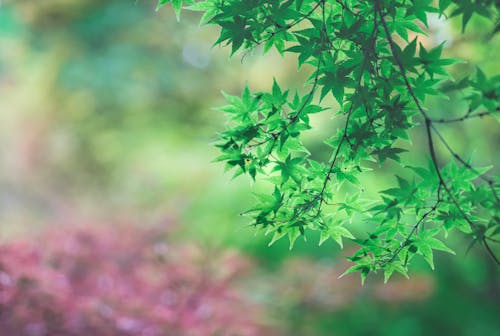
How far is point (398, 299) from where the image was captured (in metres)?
3.45

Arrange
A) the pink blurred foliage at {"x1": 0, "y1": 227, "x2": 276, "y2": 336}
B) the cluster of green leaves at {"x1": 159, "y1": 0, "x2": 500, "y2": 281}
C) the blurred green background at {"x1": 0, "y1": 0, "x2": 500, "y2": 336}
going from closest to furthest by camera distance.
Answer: the cluster of green leaves at {"x1": 159, "y1": 0, "x2": 500, "y2": 281} < the pink blurred foliage at {"x1": 0, "y1": 227, "x2": 276, "y2": 336} < the blurred green background at {"x1": 0, "y1": 0, "x2": 500, "y2": 336}

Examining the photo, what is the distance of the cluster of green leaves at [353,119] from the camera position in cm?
95

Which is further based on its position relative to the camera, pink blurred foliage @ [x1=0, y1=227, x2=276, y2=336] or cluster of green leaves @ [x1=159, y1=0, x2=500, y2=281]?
pink blurred foliage @ [x1=0, y1=227, x2=276, y2=336]

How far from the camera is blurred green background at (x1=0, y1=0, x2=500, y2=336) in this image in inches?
134

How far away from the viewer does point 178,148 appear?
4293 millimetres

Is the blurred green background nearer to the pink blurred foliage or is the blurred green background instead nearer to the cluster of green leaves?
the pink blurred foliage

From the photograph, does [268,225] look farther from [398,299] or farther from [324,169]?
[398,299]

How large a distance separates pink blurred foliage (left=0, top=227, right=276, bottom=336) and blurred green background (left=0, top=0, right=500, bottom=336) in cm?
41

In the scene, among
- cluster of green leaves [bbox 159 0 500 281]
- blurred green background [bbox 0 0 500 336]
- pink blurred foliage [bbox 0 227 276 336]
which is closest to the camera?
cluster of green leaves [bbox 159 0 500 281]

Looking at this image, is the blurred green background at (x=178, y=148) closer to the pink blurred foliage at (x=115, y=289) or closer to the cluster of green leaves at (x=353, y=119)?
the pink blurred foliage at (x=115, y=289)

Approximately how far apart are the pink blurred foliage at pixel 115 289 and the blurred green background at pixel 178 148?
41 centimetres

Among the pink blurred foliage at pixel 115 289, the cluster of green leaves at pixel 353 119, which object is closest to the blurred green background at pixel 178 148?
the pink blurred foliage at pixel 115 289

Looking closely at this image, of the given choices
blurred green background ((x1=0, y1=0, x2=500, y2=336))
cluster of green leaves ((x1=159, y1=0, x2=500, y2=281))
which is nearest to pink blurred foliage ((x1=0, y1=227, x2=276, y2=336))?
blurred green background ((x1=0, y1=0, x2=500, y2=336))

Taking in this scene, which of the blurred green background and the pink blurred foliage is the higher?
the blurred green background
